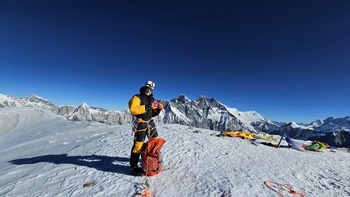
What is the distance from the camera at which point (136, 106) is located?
27.0ft

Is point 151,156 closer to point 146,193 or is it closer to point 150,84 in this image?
point 146,193

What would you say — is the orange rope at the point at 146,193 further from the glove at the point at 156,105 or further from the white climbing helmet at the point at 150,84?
the white climbing helmet at the point at 150,84

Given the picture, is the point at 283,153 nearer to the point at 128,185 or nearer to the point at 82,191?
the point at 128,185

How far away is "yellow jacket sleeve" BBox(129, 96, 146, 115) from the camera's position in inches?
321

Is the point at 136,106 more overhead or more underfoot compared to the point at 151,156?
more overhead


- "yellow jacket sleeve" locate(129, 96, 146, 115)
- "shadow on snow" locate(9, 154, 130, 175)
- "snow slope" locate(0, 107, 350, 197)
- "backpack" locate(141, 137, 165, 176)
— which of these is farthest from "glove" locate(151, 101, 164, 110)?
"shadow on snow" locate(9, 154, 130, 175)

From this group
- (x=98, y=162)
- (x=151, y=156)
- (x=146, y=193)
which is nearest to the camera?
(x=146, y=193)

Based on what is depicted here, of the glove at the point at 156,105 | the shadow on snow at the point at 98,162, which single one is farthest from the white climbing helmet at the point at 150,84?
the shadow on snow at the point at 98,162

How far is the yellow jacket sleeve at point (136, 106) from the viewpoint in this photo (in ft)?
26.8

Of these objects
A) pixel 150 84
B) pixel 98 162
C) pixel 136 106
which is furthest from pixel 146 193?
pixel 98 162

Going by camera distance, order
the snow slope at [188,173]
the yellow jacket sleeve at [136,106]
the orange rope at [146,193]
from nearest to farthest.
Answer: the orange rope at [146,193] → the snow slope at [188,173] → the yellow jacket sleeve at [136,106]

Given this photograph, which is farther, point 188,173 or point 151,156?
point 188,173

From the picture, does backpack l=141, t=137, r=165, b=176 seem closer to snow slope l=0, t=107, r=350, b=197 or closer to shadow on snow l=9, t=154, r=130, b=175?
snow slope l=0, t=107, r=350, b=197

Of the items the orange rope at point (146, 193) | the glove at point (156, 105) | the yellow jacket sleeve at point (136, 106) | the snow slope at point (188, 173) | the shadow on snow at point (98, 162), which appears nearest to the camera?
the orange rope at point (146, 193)
